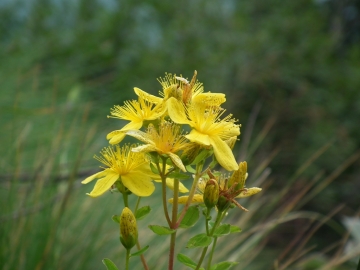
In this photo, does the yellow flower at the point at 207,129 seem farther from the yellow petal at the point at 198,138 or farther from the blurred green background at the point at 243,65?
the blurred green background at the point at 243,65

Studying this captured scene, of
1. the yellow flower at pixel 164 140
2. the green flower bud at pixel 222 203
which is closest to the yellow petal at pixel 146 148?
the yellow flower at pixel 164 140

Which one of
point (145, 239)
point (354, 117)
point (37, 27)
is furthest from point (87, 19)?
point (145, 239)

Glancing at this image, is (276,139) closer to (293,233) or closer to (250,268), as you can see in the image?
(293,233)

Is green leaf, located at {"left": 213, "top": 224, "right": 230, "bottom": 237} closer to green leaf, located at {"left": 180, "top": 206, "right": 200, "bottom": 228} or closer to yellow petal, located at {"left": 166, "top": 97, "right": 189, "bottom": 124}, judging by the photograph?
green leaf, located at {"left": 180, "top": 206, "right": 200, "bottom": 228}

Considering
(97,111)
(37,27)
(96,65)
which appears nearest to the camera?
(97,111)

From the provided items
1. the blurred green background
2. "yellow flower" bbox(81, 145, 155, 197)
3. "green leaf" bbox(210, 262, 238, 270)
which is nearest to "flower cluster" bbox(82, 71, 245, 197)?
"yellow flower" bbox(81, 145, 155, 197)

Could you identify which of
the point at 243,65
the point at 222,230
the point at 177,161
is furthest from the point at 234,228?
the point at 243,65

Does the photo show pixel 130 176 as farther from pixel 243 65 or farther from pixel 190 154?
pixel 243 65
